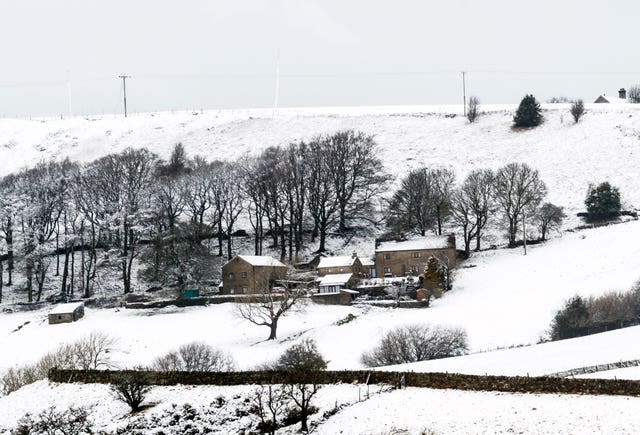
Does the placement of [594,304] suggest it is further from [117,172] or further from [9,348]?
[117,172]

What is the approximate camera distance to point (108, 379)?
44.8 m

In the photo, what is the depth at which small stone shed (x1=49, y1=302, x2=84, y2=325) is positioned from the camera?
6919 cm

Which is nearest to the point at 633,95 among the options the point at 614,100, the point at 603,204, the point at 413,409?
the point at 614,100

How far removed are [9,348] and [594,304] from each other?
40.3 meters

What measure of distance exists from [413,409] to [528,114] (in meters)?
91.1

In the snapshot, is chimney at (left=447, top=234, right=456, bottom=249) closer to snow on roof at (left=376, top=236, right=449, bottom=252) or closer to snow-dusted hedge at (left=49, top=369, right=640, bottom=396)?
snow on roof at (left=376, top=236, right=449, bottom=252)

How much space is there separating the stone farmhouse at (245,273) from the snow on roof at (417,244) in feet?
30.4

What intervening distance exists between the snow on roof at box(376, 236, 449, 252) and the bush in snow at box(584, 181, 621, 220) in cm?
1753

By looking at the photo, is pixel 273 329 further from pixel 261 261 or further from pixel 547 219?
pixel 547 219

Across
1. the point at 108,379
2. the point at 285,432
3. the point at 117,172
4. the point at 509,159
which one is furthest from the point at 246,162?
the point at 285,432

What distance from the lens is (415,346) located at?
53.0 meters

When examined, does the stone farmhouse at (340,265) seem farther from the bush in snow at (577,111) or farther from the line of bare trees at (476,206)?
the bush in snow at (577,111)

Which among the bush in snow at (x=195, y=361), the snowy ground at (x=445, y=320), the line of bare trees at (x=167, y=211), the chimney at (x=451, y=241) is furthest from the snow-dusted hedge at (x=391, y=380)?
the chimney at (x=451, y=241)

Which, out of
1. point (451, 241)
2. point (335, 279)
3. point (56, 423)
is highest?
point (451, 241)
